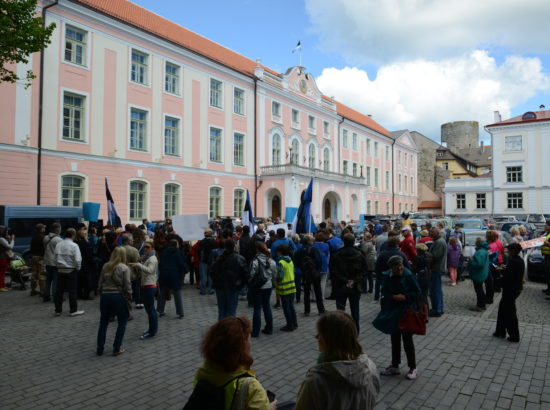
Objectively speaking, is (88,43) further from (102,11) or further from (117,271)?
(117,271)

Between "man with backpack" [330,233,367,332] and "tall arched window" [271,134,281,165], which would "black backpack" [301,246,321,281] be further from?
"tall arched window" [271,134,281,165]

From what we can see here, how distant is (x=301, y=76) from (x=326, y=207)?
13.2m

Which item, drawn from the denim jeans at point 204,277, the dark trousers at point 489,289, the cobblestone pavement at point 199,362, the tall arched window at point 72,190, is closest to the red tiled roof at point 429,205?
the tall arched window at point 72,190

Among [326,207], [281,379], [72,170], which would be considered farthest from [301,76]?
[281,379]

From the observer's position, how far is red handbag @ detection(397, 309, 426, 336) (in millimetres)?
5074

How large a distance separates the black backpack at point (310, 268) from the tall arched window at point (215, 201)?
19.3 m

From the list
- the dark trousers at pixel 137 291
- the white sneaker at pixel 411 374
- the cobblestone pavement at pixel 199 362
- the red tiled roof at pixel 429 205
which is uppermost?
the red tiled roof at pixel 429 205

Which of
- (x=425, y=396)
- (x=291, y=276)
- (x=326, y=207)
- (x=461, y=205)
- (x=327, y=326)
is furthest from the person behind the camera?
(x=461, y=205)

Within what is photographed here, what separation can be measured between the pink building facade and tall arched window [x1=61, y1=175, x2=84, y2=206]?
0.05 metres

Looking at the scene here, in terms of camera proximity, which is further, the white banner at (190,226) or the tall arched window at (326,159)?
the tall arched window at (326,159)

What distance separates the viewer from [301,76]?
36031 millimetres

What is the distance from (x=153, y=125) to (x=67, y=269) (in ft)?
53.3

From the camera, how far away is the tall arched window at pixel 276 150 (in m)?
33.0

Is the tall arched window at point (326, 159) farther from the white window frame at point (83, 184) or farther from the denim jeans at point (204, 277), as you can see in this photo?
the denim jeans at point (204, 277)
